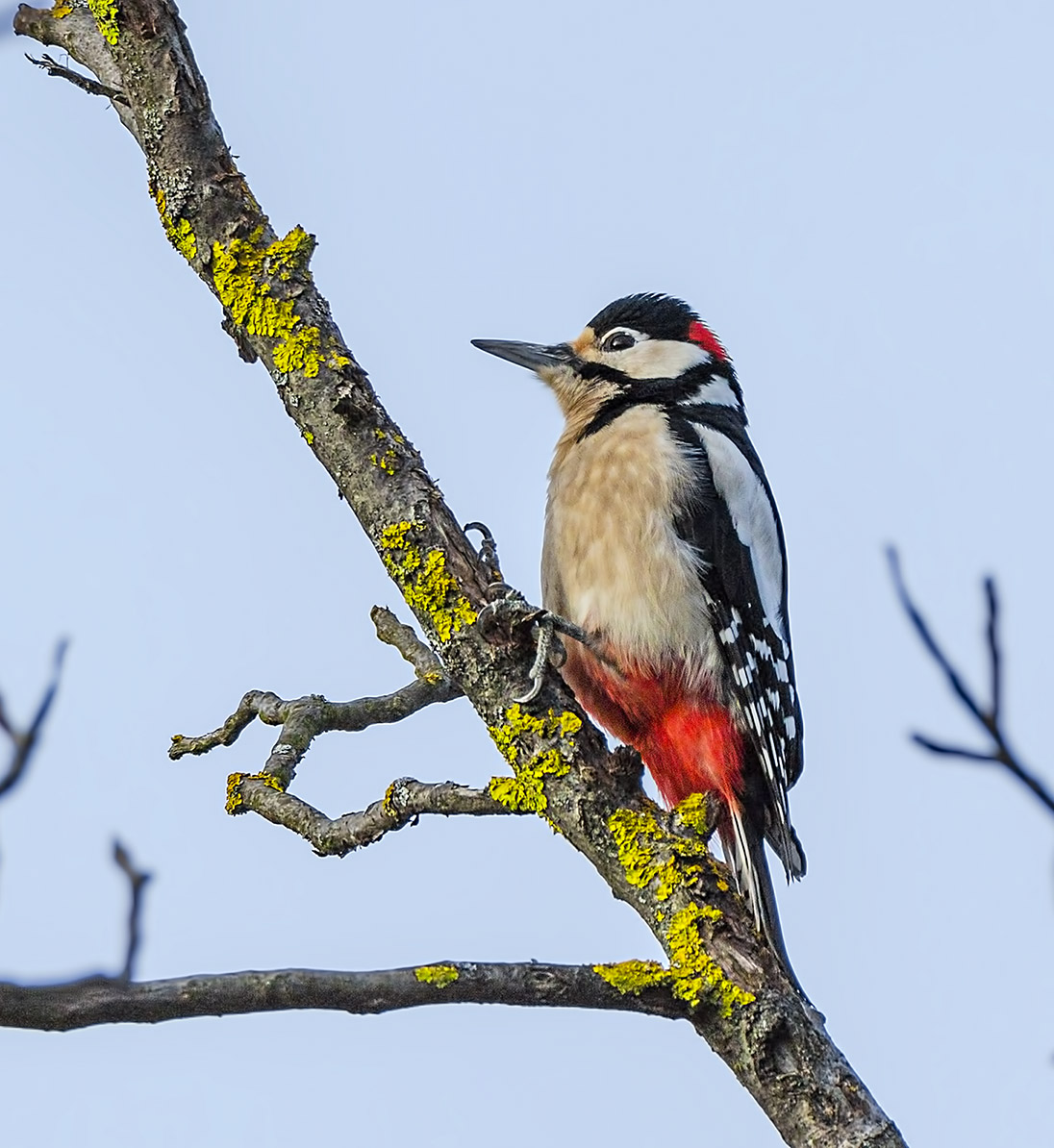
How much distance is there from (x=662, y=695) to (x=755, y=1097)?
172 cm

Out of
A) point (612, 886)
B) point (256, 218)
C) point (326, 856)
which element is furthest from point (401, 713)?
point (256, 218)

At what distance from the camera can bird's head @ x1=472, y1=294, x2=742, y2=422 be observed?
473cm

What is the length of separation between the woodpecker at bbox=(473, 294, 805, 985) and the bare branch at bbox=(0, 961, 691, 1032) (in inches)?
58.2

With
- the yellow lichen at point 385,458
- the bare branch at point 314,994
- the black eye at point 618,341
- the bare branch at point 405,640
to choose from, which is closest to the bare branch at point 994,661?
the bare branch at point 314,994

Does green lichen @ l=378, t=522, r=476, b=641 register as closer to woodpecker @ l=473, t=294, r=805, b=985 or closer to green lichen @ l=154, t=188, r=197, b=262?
green lichen @ l=154, t=188, r=197, b=262

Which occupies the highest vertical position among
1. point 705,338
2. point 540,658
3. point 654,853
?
point 705,338

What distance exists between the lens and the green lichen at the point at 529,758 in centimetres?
288

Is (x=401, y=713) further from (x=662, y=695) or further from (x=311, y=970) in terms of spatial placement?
(x=311, y=970)

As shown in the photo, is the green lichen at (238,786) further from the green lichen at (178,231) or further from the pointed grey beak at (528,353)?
the pointed grey beak at (528,353)

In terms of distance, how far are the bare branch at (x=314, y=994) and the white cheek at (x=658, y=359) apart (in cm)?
265

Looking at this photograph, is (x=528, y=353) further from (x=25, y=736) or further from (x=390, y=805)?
(x=25, y=736)

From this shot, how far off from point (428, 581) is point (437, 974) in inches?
35.3

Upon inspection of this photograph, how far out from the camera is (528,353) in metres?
4.84

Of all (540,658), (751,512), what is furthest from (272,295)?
(751,512)
